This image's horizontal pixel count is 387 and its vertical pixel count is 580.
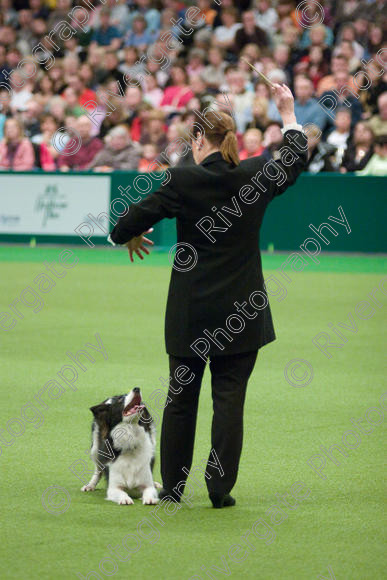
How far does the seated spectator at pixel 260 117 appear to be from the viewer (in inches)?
674

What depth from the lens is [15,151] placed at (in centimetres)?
1897

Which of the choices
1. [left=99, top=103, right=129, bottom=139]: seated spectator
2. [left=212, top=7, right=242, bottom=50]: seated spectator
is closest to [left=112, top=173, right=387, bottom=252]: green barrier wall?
[left=99, top=103, right=129, bottom=139]: seated spectator

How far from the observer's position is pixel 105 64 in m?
21.2

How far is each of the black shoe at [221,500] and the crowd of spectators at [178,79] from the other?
34.9ft

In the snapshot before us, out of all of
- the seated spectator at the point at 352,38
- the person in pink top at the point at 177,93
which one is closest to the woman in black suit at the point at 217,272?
the seated spectator at the point at 352,38

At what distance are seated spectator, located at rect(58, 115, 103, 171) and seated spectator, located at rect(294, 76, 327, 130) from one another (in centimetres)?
361

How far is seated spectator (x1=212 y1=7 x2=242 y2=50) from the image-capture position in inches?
826

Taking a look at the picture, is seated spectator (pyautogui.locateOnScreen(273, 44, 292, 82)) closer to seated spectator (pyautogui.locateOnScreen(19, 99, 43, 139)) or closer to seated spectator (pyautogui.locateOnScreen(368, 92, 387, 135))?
seated spectator (pyautogui.locateOnScreen(368, 92, 387, 135))

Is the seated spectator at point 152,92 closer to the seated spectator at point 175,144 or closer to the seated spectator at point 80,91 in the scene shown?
the seated spectator at point 80,91

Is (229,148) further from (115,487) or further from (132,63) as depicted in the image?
(132,63)

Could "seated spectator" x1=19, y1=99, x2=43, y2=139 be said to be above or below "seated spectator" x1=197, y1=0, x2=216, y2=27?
below

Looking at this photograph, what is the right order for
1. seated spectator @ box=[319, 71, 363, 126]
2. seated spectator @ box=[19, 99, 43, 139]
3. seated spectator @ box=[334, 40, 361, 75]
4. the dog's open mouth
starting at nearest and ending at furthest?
the dog's open mouth < seated spectator @ box=[319, 71, 363, 126] < seated spectator @ box=[334, 40, 361, 75] < seated spectator @ box=[19, 99, 43, 139]

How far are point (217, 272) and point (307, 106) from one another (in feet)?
41.7

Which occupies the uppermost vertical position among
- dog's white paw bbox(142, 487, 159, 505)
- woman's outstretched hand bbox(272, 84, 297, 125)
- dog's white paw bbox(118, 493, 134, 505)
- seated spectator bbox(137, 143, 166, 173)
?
seated spectator bbox(137, 143, 166, 173)
